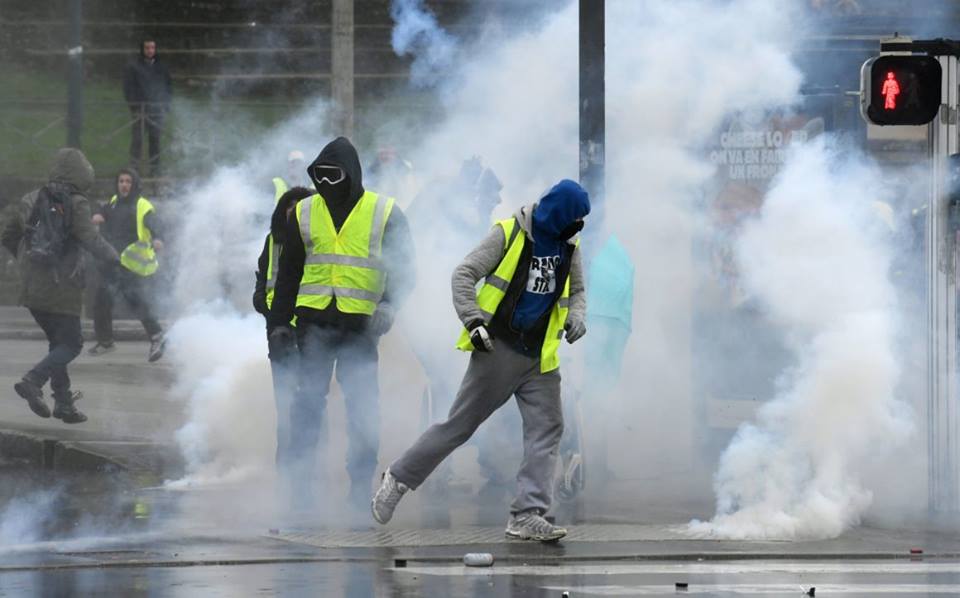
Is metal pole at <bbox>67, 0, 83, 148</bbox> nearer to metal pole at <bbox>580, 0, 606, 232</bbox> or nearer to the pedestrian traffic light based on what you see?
metal pole at <bbox>580, 0, 606, 232</bbox>

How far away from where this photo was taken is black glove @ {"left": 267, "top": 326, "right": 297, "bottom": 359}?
9.82 m

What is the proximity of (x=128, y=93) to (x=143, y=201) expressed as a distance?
4.71 metres

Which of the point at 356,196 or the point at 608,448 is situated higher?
the point at 356,196

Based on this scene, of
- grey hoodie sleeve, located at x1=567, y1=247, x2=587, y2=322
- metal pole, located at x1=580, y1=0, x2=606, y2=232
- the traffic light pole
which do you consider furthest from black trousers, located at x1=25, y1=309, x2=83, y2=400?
the traffic light pole

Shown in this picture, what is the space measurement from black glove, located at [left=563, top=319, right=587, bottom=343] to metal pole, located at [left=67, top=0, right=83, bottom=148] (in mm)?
13839

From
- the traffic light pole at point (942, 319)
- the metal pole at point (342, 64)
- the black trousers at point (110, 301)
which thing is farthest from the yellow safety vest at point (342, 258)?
the black trousers at point (110, 301)

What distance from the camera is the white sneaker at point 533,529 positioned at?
879 centimetres

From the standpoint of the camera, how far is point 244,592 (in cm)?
727

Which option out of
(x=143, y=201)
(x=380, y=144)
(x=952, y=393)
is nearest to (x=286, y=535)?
(x=952, y=393)

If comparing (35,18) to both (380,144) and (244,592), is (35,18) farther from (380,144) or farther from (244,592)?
(244,592)

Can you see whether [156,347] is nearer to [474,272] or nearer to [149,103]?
[149,103]

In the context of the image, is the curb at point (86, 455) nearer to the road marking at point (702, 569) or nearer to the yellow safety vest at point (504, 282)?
the yellow safety vest at point (504, 282)

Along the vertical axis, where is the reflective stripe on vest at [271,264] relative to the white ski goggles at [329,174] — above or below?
below

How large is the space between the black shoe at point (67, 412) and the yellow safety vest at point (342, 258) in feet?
11.8
